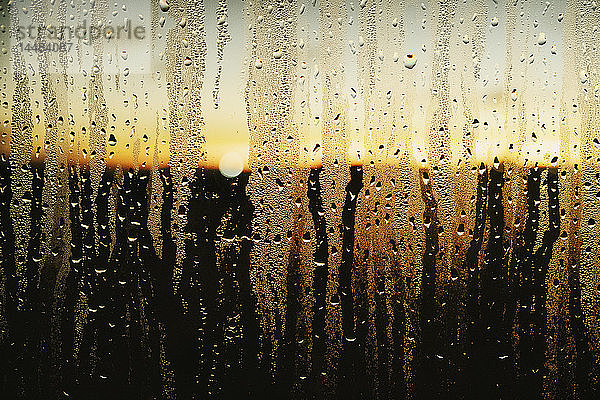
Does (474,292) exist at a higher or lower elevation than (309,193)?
lower

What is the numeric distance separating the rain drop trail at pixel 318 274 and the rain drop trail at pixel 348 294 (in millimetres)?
26

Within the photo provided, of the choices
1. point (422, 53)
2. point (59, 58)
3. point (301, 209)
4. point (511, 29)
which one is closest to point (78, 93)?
point (59, 58)

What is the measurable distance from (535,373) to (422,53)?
1.60ft

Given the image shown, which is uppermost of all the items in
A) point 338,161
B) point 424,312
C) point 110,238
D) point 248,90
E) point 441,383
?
point 248,90

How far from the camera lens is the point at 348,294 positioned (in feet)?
2.21

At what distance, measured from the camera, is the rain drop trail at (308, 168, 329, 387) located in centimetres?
66

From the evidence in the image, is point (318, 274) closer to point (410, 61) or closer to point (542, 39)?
point (410, 61)

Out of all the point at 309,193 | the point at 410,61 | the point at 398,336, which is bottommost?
the point at 398,336

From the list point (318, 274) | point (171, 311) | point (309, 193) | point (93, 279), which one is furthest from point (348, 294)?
point (93, 279)

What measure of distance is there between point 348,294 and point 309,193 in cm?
15

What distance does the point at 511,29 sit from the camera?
2.17 ft

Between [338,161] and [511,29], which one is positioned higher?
[511,29]

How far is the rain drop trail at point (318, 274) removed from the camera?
0.66 m

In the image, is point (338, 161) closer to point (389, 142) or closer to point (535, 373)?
point (389, 142)
